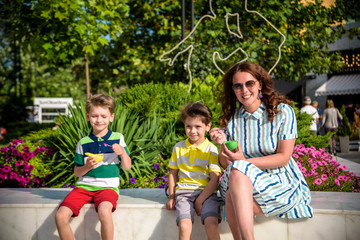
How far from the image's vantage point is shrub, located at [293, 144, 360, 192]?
364 cm

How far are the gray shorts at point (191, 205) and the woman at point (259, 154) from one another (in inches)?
4.2

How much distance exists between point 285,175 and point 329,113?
29.8ft

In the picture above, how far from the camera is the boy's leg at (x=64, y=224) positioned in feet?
8.72

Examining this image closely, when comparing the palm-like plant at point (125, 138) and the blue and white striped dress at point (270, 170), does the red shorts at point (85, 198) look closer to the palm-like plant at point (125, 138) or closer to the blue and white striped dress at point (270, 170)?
the blue and white striped dress at point (270, 170)

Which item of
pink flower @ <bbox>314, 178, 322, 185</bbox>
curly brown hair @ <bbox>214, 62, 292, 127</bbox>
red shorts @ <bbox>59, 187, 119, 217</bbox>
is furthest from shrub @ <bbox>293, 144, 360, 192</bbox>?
red shorts @ <bbox>59, 187, 119, 217</bbox>

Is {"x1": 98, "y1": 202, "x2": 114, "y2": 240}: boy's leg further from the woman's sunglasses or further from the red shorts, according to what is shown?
the woman's sunglasses

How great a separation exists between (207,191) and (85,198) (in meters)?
0.98

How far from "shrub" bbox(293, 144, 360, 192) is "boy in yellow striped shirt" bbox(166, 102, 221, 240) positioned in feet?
4.67

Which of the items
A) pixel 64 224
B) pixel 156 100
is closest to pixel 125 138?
pixel 156 100

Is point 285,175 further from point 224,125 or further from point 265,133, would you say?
point 224,125

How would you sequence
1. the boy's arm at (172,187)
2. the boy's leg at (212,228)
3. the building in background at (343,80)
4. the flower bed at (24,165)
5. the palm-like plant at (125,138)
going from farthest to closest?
the building in background at (343,80) → the flower bed at (24,165) → the palm-like plant at (125,138) → the boy's arm at (172,187) → the boy's leg at (212,228)

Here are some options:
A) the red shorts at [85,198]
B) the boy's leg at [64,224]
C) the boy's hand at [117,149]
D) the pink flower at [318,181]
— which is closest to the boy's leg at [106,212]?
the red shorts at [85,198]

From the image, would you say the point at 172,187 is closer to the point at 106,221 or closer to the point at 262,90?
the point at 106,221

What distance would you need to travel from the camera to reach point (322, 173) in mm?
3828
